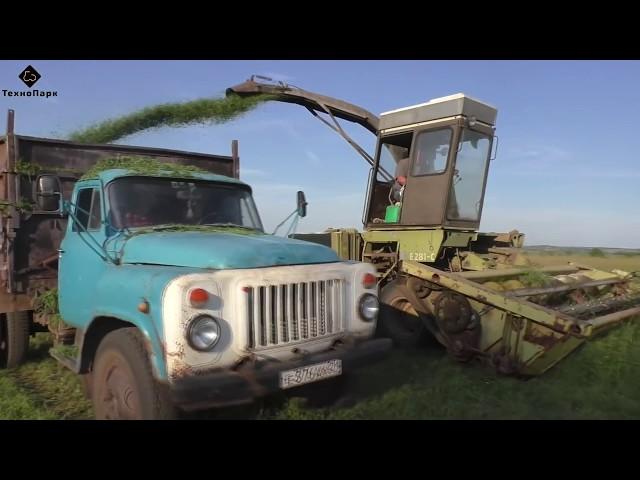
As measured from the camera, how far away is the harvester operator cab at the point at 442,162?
7.42 metres

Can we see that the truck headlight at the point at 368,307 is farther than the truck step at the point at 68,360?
Yes

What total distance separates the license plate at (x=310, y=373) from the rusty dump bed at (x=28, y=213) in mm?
3932

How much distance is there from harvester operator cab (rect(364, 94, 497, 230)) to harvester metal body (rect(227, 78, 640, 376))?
2 cm

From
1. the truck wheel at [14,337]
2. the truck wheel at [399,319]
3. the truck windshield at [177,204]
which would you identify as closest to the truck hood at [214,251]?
the truck windshield at [177,204]

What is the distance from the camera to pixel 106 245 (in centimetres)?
439

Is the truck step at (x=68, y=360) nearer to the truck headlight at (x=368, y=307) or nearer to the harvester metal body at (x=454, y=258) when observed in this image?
the truck headlight at (x=368, y=307)

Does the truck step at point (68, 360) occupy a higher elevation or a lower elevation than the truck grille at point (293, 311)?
lower

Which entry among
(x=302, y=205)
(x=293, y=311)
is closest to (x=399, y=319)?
(x=302, y=205)

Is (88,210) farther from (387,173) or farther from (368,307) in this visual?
(387,173)

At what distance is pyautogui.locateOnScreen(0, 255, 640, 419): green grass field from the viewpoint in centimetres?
442

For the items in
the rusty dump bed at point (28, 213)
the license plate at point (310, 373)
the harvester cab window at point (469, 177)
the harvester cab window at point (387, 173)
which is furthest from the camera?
the harvester cab window at point (387, 173)

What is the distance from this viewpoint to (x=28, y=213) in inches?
227

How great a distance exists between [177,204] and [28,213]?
2.30 m
